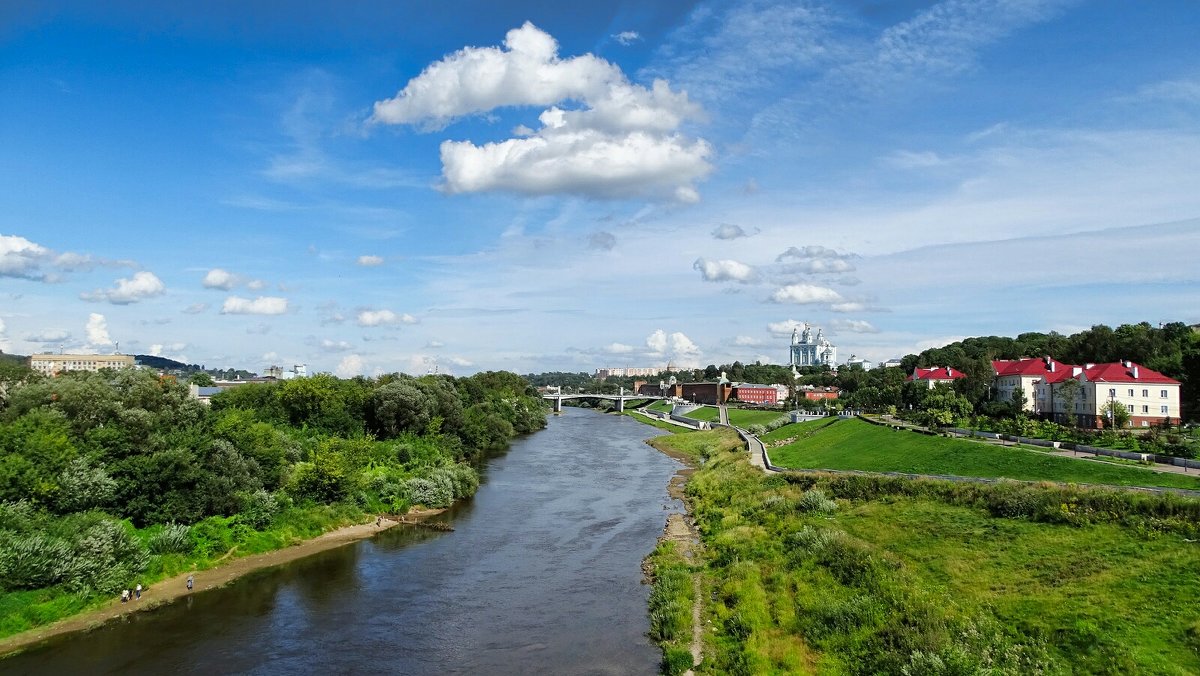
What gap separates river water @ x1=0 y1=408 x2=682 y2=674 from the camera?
2448 cm

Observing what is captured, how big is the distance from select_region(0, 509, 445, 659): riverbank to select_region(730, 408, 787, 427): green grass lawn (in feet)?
265

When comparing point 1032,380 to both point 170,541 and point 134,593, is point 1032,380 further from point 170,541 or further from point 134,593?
point 134,593

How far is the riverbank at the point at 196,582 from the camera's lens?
2608 centimetres

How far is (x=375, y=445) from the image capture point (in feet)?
206

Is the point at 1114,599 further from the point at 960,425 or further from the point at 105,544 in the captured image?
the point at 960,425

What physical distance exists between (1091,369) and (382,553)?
70.8 meters

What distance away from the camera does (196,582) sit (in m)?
33.0

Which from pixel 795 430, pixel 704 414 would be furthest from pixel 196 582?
pixel 704 414

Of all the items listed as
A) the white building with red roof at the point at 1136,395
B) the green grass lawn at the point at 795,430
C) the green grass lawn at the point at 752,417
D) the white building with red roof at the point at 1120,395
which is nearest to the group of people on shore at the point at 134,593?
the green grass lawn at the point at 795,430

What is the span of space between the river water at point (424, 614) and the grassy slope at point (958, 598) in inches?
185

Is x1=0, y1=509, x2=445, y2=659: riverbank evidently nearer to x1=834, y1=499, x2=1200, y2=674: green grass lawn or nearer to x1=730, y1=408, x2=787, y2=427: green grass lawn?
x1=834, y1=499, x2=1200, y2=674: green grass lawn

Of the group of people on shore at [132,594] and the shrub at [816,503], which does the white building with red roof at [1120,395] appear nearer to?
the shrub at [816,503]

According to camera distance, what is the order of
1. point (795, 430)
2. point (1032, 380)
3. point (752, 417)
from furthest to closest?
point (752, 417)
point (795, 430)
point (1032, 380)

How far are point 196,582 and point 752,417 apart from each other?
107368mm
